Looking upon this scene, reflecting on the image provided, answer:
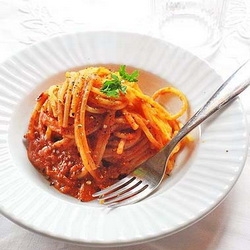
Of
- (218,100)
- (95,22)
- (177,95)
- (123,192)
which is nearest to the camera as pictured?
(123,192)

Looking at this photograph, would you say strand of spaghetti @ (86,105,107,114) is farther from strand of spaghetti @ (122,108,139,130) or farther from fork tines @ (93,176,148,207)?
fork tines @ (93,176,148,207)

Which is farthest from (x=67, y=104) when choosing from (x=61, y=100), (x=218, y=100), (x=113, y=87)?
(x=218, y=100)

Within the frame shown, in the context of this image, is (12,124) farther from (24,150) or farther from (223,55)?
(223,55)

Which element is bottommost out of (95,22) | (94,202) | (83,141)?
(94,202)

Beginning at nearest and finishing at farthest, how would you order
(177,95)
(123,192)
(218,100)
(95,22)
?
(123,192) → (218,100) → (177,95) → (95,22)

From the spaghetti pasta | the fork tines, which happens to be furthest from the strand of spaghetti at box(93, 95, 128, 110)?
the fork tines

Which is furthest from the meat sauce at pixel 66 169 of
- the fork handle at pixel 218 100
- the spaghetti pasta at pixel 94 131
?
the fork handle at pixel 218 100

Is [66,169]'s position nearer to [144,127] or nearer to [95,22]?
[144,127]

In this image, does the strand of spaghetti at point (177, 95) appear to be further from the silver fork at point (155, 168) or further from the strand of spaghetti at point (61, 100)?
the strand of spaghetti at point (61, 100)

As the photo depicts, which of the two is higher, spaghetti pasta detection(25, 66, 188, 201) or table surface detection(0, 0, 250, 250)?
table surface detection(0, 0, 250, 250)
